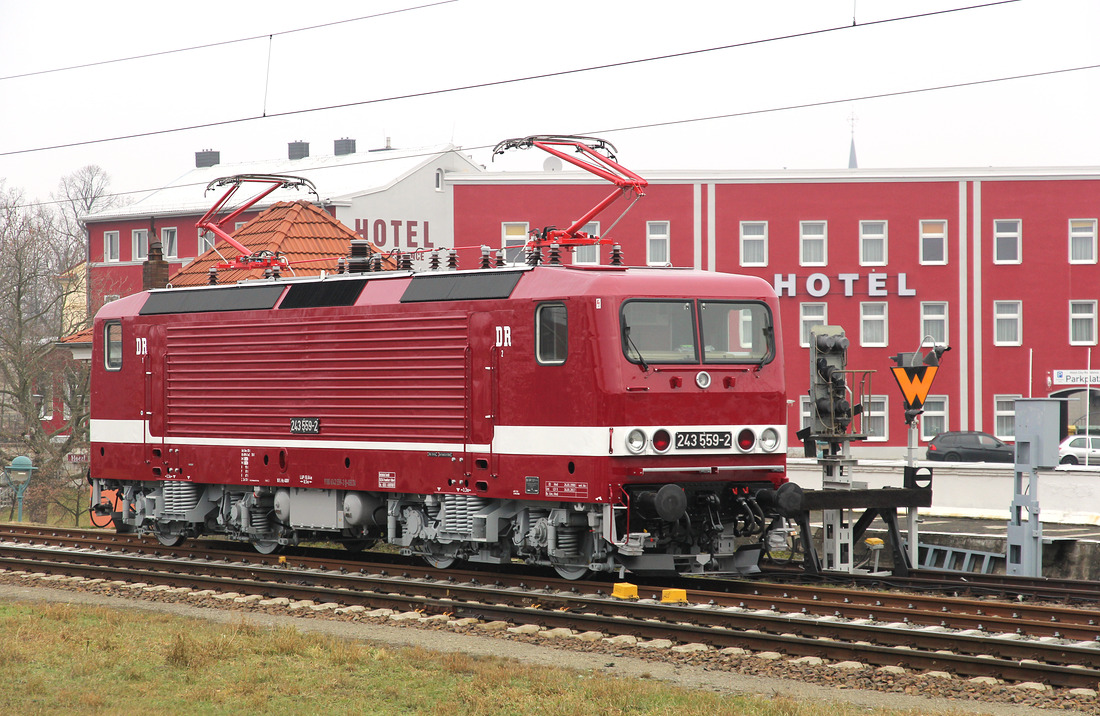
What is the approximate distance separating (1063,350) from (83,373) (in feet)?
105

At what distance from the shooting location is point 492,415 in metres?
14.2

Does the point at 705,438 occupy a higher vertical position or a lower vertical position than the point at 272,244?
lower

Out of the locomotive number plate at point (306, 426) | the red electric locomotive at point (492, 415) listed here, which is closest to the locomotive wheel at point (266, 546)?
the red electric locomotive at point (492, 415)

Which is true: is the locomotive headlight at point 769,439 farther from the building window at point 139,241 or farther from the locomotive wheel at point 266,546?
the building window at point 139,241

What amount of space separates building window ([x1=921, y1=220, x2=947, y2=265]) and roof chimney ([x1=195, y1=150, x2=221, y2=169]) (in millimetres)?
38796

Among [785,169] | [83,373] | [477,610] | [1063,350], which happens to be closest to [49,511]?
[83,373]

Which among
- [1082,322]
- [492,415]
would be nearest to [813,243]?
[1082,322]

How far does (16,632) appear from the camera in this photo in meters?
11.9

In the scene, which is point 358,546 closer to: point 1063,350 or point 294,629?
point 294,629

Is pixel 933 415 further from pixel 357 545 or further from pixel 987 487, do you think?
pixel 357 545

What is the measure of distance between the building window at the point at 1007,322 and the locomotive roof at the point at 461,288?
29538 mm

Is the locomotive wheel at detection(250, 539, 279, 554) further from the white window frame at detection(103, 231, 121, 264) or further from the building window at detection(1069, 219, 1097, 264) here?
the white window frame at detection(103, 231, 121, 264)

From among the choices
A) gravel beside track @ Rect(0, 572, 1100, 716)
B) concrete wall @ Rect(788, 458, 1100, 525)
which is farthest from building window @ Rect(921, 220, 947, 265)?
gravel beside track @ Rect(0, 572, 1100, 716)

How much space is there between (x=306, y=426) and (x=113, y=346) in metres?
4.82
